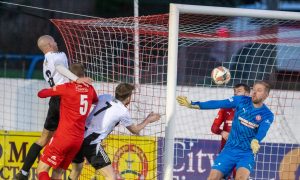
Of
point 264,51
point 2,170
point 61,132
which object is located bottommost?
point 2,170

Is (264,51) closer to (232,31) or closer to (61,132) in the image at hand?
(232,31)

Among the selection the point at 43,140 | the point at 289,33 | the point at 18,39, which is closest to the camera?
the point at 43,140

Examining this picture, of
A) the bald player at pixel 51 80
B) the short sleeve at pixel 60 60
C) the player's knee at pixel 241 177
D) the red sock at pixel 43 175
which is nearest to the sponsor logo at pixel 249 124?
the player's knee at pixel 241 177

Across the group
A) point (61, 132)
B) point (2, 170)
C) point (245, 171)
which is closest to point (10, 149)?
point (2, 170)

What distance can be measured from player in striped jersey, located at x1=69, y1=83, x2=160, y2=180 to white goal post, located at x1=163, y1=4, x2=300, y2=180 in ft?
1.08

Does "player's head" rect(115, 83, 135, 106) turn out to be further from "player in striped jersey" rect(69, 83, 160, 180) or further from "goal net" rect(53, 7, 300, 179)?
"goal net" rect(53, 7, 300, 179)

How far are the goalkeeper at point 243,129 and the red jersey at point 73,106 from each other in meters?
1.22

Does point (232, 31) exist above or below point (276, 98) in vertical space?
above

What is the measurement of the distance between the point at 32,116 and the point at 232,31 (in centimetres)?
313

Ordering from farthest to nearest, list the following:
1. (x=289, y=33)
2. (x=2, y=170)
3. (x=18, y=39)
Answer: (x=18, y=39)
(x=2, y=170)
(x=289, y=33)

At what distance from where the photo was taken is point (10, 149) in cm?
1301

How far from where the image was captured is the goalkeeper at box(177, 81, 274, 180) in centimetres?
1042

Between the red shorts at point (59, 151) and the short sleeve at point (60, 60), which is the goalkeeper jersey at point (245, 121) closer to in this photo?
the red shorts at point (59, 151)

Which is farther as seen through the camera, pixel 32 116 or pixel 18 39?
pixel 18 39
